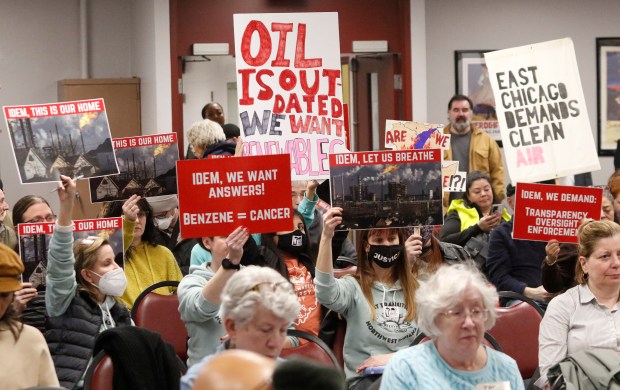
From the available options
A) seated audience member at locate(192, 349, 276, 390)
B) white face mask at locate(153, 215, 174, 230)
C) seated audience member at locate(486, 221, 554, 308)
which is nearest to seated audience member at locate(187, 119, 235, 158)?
white face mask at locate(153, 215, 174, 230)

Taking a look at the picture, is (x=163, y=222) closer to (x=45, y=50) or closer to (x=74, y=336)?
(x=74, y=336)

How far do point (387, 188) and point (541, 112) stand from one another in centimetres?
233

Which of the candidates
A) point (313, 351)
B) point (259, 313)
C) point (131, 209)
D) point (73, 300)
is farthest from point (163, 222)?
point (259, 313)

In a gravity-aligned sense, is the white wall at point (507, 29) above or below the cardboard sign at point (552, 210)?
above

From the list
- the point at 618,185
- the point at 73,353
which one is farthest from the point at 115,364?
the point at 618,185

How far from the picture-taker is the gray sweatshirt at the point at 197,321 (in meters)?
5.12

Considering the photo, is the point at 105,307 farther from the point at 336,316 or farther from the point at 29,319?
the point at 336,316

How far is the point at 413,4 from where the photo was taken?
1189 centimetres

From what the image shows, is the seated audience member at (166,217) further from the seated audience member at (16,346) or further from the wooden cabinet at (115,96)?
the wooden cabinet at (115,96)

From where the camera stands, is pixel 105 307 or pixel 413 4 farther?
pixel 413 4

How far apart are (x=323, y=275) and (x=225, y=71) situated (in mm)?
7202

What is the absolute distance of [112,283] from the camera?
5.35 meters

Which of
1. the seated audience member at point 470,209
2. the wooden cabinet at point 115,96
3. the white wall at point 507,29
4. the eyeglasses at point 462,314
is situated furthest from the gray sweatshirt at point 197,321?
the white wall at point 507,29

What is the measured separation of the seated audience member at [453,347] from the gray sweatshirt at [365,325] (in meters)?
1.17
